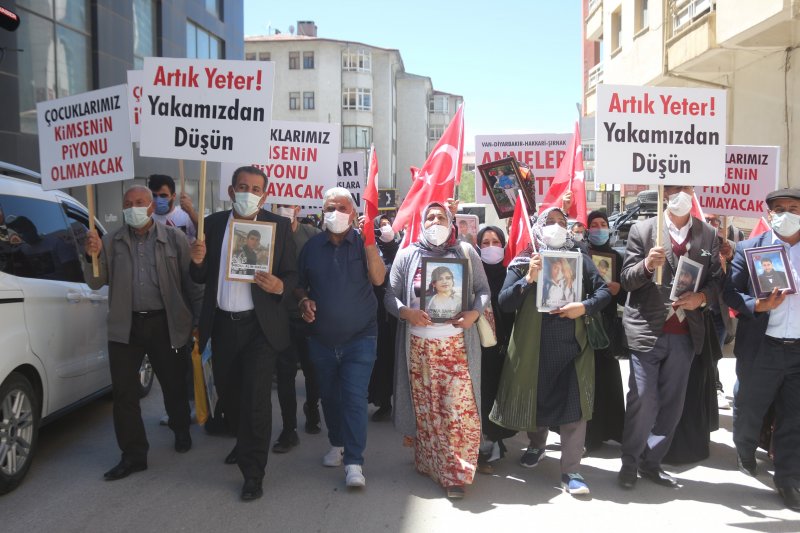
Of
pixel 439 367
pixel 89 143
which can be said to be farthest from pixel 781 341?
pixel 89 143

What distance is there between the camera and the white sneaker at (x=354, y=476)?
15.7ft

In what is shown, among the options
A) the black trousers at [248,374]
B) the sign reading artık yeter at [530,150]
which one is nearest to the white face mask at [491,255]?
the black trousers at [248,374]

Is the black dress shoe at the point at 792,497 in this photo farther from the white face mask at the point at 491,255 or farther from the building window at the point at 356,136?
the building window at the point at 356,136

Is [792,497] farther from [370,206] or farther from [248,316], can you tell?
[248,316]

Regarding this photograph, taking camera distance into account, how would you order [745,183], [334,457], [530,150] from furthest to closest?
[530,150] → [745,183] → [334,457]

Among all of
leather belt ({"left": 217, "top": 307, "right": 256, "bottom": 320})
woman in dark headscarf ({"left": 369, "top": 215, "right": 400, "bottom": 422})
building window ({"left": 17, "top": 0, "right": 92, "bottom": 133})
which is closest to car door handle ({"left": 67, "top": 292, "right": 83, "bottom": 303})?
leather belt ({"left": 217, "top": 307, "right": 256, "bottom": 320})

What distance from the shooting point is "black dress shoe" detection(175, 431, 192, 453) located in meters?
5.64

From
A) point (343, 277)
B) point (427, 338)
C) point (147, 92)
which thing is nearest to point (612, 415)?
point (427, 338)

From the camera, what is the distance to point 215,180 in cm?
2478

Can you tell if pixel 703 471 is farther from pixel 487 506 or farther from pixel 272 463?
pixel 272 463

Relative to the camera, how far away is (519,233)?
556cm

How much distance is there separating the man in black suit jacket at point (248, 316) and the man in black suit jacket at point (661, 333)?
93.0 inches

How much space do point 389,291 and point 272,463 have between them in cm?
160

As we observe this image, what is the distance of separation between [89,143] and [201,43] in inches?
847
